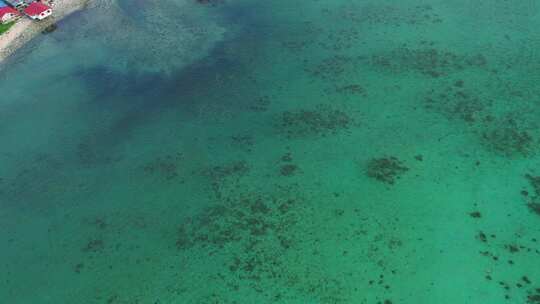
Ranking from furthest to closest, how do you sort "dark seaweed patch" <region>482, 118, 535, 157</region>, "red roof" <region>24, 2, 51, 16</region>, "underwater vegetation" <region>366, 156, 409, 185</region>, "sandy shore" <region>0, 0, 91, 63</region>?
Answer: "red roof" <region>24, 2, 51, 16</region>
"sandy shore" <region>0, 0, 91, 63</region>
"dark seaweed patch" <region>482, 118, 535, 157</region>
"underwater vegetation" <region>366, 156, 409, 185</region>

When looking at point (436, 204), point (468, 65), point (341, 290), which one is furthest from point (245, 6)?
point (341, 290)

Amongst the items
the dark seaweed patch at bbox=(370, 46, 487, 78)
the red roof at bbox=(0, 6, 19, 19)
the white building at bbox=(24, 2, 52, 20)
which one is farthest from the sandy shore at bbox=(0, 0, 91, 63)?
the dark seaweed patch at bbox=(370, 46, 487, 78)

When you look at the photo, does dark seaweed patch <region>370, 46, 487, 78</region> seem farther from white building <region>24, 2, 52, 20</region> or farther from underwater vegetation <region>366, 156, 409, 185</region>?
white building <region>24, 2, 52, 20</region>

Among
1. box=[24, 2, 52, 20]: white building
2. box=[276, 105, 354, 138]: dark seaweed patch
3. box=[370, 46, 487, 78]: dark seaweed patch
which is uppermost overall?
box=[24, 2, 52, 20]: white building

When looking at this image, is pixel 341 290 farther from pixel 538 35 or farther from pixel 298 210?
pixel 538 35

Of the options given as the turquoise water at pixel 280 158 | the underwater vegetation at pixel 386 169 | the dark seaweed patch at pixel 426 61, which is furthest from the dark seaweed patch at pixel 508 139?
Result: the dark seaweed patch at pixel 426 61

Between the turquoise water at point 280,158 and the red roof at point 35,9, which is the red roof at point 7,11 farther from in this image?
the turquoise water at point 280,158
